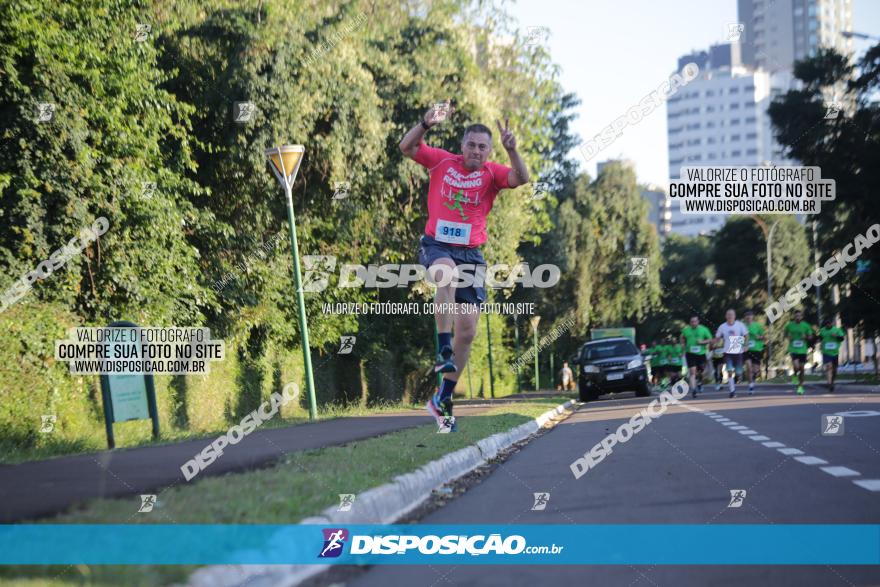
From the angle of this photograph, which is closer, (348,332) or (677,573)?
(677,573)

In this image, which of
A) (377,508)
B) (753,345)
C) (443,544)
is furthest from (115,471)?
(753,345)

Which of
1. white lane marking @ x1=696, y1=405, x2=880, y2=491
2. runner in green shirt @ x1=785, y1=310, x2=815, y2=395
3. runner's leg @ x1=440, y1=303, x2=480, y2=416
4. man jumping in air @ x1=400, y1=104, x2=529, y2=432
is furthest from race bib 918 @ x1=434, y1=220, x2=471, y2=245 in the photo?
runner in green shirt @ x1=785, y1=310, x2=815, y2=395

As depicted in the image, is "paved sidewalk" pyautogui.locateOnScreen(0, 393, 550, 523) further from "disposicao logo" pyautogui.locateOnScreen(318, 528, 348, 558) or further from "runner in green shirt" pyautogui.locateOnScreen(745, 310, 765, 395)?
"runner in green shirt" pyautogui.locateOnScreen(745, 310, 765, 395)

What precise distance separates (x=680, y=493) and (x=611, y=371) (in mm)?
25678

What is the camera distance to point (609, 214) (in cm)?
6044

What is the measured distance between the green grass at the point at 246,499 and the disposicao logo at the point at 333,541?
17 centimetres

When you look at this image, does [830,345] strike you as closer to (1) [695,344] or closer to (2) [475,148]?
(1) [695,344]

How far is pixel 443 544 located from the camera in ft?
18.5

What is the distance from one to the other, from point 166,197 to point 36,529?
14.1 metres

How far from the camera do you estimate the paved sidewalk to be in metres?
6.01

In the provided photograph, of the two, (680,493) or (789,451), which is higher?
(680,493)

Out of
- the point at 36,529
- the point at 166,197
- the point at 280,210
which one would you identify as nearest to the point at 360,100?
the point at 280,210

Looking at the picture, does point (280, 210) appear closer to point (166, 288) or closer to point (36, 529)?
point (166, 288)

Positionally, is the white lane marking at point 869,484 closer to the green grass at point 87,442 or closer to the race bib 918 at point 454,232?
the race bib 918 at point 454,232
